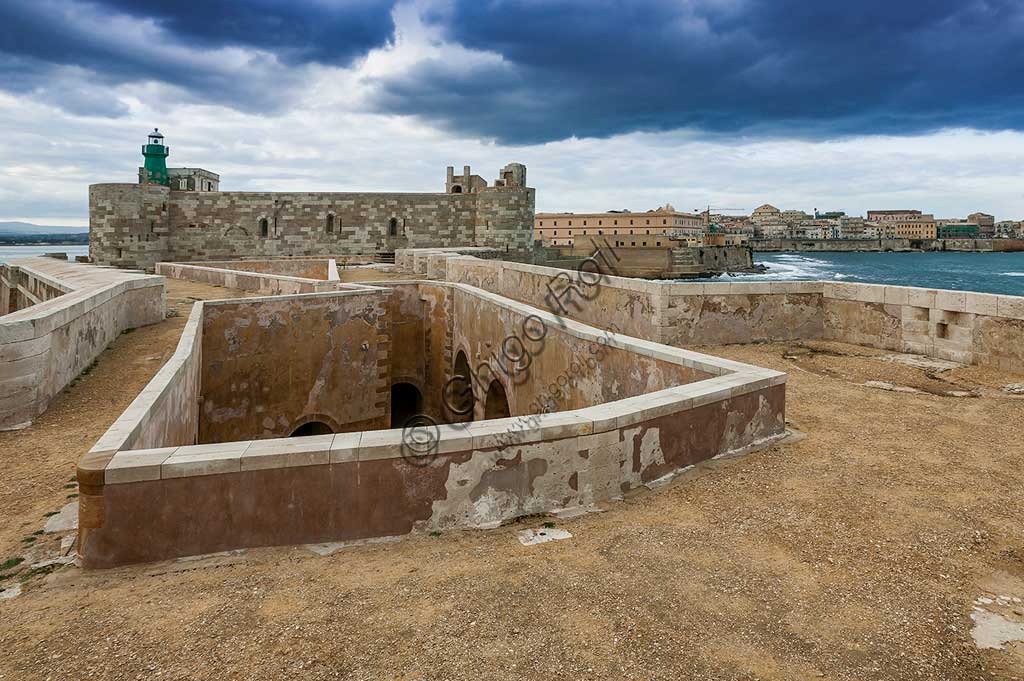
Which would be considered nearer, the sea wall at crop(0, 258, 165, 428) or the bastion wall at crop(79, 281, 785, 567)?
the bastion wall at crop(79, 281, 785, 567)

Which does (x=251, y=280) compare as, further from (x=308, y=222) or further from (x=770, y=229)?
(x=770, y=229)

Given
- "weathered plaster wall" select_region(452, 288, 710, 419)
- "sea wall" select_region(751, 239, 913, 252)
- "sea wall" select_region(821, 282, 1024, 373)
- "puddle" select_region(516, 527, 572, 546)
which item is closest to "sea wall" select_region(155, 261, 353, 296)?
"weathered plaster wall" select_region(452, 288, 710, 419)

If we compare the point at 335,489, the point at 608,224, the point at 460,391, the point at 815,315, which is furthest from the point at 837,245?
the point at 335,489

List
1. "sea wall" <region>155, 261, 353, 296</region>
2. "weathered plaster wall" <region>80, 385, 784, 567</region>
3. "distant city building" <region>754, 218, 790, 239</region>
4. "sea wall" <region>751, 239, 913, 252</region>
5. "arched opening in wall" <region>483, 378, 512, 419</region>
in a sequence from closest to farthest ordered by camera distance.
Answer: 1. "weathered plaster wall" <region>80, 385, 784, 567</region>
2. "arched opening in wall" <region>483, 378, 512, 419</region>
3. "sea wall" <region>155, 261, 353, 296</region>
4. "sea wall" <region>751, 239, 913, 252</region>
5. "distant city building" <region>754, 218, 790, 239</region>

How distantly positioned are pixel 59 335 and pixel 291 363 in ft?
17.5

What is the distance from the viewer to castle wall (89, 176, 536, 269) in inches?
1133

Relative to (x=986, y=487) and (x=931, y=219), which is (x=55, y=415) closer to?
(x=986, y=487)

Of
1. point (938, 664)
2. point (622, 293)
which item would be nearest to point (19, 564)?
point (938, 664)

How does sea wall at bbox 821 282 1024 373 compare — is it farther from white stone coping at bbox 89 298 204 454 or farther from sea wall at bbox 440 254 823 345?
white stone coping at bbox 89 298 204 454

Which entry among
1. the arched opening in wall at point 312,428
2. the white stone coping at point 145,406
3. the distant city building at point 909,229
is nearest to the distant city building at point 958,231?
the distant city building at point 909,229

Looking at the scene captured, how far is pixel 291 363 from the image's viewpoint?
1162cm

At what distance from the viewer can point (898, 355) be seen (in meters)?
8.09

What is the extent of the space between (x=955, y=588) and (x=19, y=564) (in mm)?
4634

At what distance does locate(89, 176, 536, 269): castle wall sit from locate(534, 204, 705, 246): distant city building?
213ft
